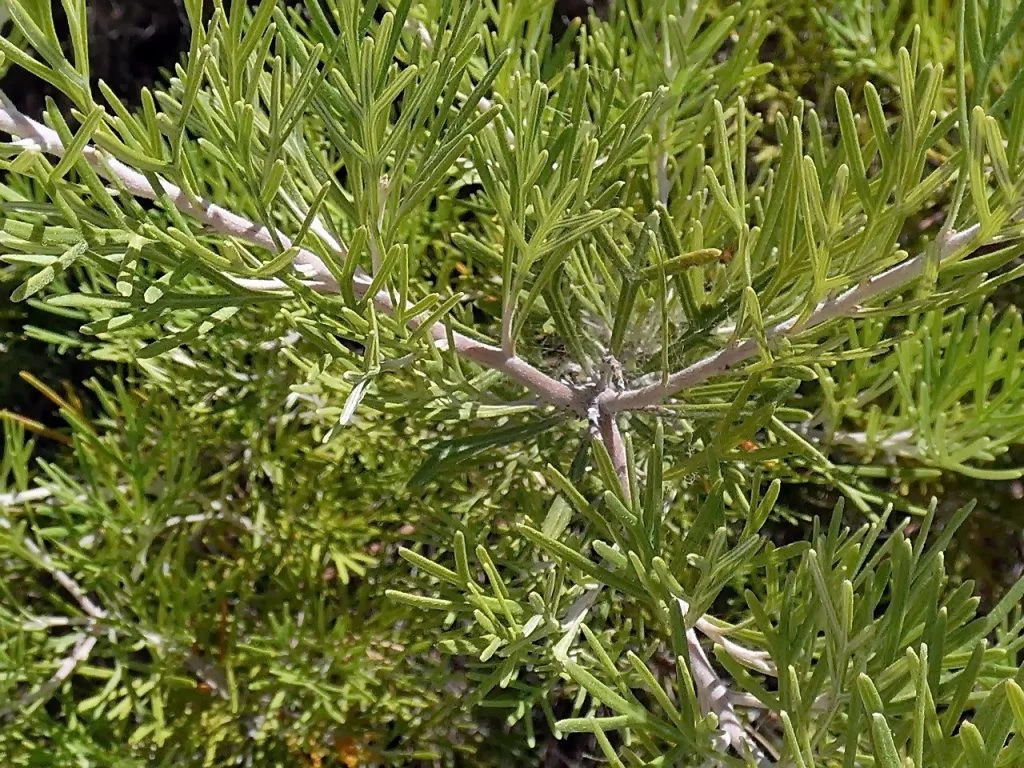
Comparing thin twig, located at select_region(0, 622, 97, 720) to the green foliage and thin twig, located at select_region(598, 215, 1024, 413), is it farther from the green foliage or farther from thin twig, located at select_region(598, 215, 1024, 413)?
thin twig, located at select_region(598, 215, 1024, 413)

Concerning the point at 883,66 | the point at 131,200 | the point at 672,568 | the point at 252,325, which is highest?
the point at 883,66

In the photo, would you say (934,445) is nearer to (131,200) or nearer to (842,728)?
(842,728)

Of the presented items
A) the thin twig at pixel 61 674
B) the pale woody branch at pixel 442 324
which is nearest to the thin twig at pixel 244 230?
the pale woody branch at pixel 442 324

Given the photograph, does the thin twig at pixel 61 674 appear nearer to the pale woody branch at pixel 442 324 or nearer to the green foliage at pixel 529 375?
the green foliage at pixel 529 375

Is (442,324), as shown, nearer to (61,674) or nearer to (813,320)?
(813,320)

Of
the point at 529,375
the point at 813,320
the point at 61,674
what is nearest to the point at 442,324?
the point at 529,375

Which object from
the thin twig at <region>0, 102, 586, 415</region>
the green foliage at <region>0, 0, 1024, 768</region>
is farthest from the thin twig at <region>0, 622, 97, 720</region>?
the thin twig at <region>0, 102, 586, 415</region>

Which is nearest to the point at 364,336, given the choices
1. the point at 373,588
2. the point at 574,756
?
the point at 373,588

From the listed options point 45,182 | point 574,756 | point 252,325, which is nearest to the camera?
point 45,182
